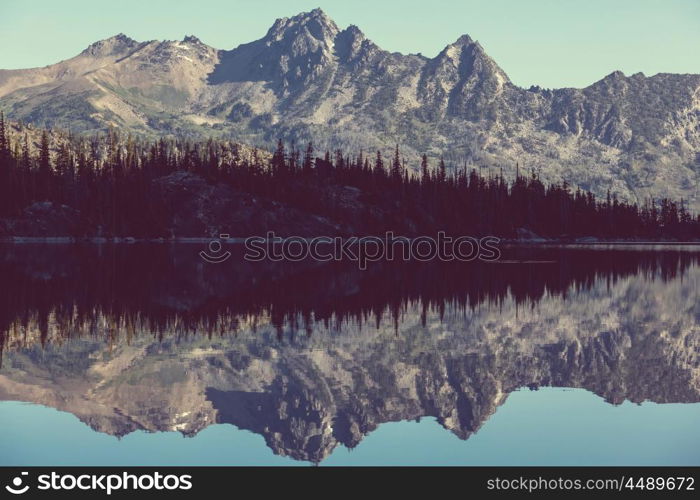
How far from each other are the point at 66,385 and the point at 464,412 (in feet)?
50.6

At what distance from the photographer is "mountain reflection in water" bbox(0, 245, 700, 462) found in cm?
2862

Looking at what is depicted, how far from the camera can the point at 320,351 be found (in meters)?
40.2

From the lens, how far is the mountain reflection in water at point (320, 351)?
28625mm

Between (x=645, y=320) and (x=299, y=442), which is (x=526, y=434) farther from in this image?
(x=645, y=320)

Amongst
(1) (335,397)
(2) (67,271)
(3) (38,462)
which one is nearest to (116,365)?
(1) (335,397)

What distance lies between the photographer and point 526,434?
25969mm

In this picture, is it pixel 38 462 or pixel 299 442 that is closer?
pixel 38 462

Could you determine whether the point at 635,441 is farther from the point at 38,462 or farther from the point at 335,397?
the point at 38,462

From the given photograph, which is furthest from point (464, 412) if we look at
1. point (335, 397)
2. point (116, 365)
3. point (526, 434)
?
point (116, 365)

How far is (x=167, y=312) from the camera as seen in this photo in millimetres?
54125
